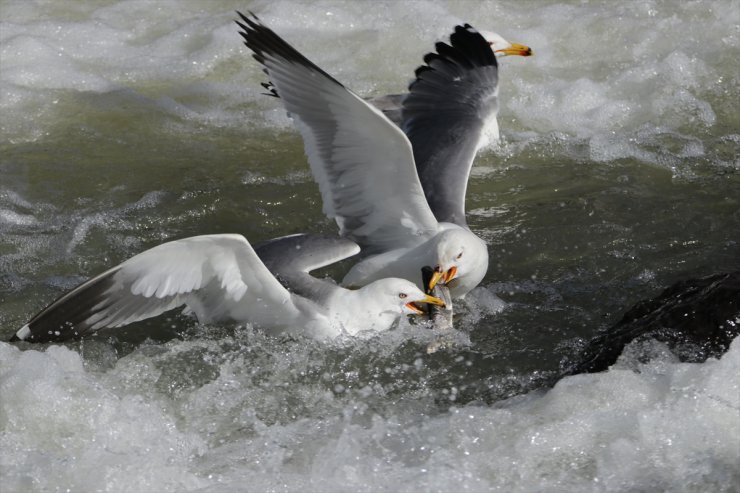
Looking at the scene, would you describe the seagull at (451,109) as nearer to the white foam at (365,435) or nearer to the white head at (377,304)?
the white head at (377,304)

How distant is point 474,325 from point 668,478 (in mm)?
1440

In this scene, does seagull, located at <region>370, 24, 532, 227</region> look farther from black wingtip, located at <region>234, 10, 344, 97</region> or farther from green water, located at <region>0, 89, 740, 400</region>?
black wingtip, located at <region>234, 10, 344, 97</region>

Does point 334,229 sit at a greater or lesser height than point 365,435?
lesser

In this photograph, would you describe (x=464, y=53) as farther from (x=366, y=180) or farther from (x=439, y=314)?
(x=439, y=314)

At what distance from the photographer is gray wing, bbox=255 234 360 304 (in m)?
4.90

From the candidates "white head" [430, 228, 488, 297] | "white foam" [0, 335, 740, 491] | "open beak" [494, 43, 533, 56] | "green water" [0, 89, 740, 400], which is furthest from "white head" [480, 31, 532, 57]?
"white foam" [0, 335, 740, 491]

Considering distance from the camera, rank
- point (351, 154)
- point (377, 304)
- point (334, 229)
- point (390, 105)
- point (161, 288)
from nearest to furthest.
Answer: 1. point (161, 288)
2. point (377, 304)
3. point (351, 154)
4. point (334, 229)
5. point (390, 105)

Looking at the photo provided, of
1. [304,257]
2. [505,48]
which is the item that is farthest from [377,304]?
[505,48]

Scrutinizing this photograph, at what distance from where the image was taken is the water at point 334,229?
153 inches

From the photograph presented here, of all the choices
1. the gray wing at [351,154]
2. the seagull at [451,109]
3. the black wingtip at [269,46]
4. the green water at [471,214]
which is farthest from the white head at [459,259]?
the black wingtip at [269,46]

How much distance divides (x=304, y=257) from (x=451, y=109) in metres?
1.51

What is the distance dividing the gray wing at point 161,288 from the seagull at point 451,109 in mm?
1352

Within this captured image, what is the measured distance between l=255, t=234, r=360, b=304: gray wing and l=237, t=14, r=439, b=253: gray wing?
1.11 feet

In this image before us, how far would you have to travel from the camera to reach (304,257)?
503 cm
